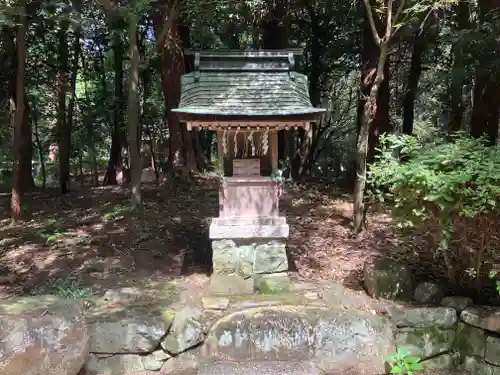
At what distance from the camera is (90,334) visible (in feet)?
16.0

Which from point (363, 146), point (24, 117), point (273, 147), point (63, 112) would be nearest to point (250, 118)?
point (273, 147)

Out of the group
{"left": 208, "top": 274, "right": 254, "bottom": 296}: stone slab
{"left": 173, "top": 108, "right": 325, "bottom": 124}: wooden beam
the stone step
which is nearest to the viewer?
the stone step

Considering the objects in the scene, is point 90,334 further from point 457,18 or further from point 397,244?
point 457,18

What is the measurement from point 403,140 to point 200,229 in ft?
12.3

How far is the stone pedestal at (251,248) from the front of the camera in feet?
19.9

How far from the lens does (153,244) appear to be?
7.23m

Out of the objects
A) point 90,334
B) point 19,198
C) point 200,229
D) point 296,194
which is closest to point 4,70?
point 19,198

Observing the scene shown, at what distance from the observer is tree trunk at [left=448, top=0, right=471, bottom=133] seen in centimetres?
795

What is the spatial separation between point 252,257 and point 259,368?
1.62 meters

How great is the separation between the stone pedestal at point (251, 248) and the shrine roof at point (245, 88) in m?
1.45

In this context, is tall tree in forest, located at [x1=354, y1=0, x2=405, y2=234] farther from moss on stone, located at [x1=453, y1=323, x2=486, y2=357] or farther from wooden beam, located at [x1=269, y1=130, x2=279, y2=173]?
moss on stone, located at [x1=453, y1=323, x2=486, y2=357]

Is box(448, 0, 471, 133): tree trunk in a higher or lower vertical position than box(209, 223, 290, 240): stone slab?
higher

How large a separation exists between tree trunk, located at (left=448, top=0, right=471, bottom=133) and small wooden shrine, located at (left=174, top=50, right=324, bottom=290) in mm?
3279

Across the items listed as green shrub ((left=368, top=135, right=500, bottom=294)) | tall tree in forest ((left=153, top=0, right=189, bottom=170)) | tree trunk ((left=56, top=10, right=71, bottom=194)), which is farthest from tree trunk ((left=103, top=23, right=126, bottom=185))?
green shrub ((left=368, top=135, right=500, bottom=294))
